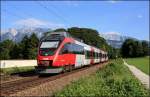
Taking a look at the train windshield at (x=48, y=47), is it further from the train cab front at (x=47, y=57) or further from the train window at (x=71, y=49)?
the train window at (x=71, y=49)

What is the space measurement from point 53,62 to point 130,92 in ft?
57.1

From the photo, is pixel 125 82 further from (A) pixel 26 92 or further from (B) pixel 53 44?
(B) pixel 53 44

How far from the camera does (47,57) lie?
99.5 ft

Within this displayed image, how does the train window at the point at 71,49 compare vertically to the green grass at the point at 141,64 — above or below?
above

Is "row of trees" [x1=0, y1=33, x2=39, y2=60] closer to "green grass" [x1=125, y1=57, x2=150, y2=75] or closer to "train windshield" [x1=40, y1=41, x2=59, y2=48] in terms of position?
"green grass" [x1=125, y1=57, x2=150, y2=75]

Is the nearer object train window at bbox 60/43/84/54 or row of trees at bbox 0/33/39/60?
train window at bbox 60/43/84/54

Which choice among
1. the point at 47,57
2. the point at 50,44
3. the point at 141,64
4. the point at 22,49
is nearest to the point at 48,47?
the point at 50,44

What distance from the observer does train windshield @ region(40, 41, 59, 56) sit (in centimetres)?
3044

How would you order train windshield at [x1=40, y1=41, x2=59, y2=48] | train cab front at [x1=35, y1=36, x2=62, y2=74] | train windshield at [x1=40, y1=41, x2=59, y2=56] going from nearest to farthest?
train cab front at [x1=35, y1=36, x2=62, y2=74], train windshield at [x1=40, y1=41, x2=59, y2=56], train windshield at [x1=40, y1=41, x2=59, y2=48]

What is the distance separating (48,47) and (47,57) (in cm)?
88

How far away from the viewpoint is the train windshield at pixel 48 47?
99.9 ft

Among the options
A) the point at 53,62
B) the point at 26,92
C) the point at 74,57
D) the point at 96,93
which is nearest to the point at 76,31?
the point at 74,57

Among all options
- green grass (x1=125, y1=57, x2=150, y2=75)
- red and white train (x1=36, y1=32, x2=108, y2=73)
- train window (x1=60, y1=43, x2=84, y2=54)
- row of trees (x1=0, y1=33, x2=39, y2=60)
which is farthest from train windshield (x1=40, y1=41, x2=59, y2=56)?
row of trees (x1=0, y1=33, x2=39, y2=60)

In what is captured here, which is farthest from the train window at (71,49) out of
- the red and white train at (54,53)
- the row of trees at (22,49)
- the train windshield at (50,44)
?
the row of trees at (22,49)
